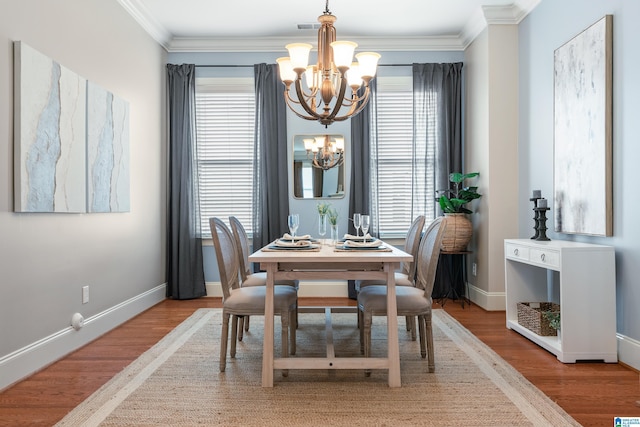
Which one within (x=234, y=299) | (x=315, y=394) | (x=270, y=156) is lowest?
(x=315, y=394)

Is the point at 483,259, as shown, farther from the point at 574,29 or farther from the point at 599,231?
the point at 574,29

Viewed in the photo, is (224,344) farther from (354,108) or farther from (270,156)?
(270,156)

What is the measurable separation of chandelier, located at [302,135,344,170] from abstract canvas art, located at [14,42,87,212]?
253 centimetres

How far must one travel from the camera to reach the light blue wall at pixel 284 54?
5527 mm

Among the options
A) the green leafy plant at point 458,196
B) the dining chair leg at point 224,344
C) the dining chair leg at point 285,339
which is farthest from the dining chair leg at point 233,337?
the green leafy plant at point 458,196

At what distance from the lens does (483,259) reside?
490 centimetres

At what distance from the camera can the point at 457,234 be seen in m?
4.85

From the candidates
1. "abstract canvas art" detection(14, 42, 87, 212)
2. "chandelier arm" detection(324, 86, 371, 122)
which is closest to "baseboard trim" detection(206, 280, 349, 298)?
"abstract canvas art" detection(14, 42, 87, 212)

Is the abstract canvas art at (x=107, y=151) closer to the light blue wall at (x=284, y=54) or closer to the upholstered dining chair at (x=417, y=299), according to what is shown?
the light blue wall at (x=284, y=54)

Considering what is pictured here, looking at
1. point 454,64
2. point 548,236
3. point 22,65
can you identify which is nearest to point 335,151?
point 454,64

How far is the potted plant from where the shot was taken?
486 centimetres

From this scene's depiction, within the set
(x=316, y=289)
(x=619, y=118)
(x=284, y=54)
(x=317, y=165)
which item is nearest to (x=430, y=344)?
(x=619, y=118)

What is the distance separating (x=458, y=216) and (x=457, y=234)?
0.19 metres

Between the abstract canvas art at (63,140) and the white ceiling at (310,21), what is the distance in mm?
1224
